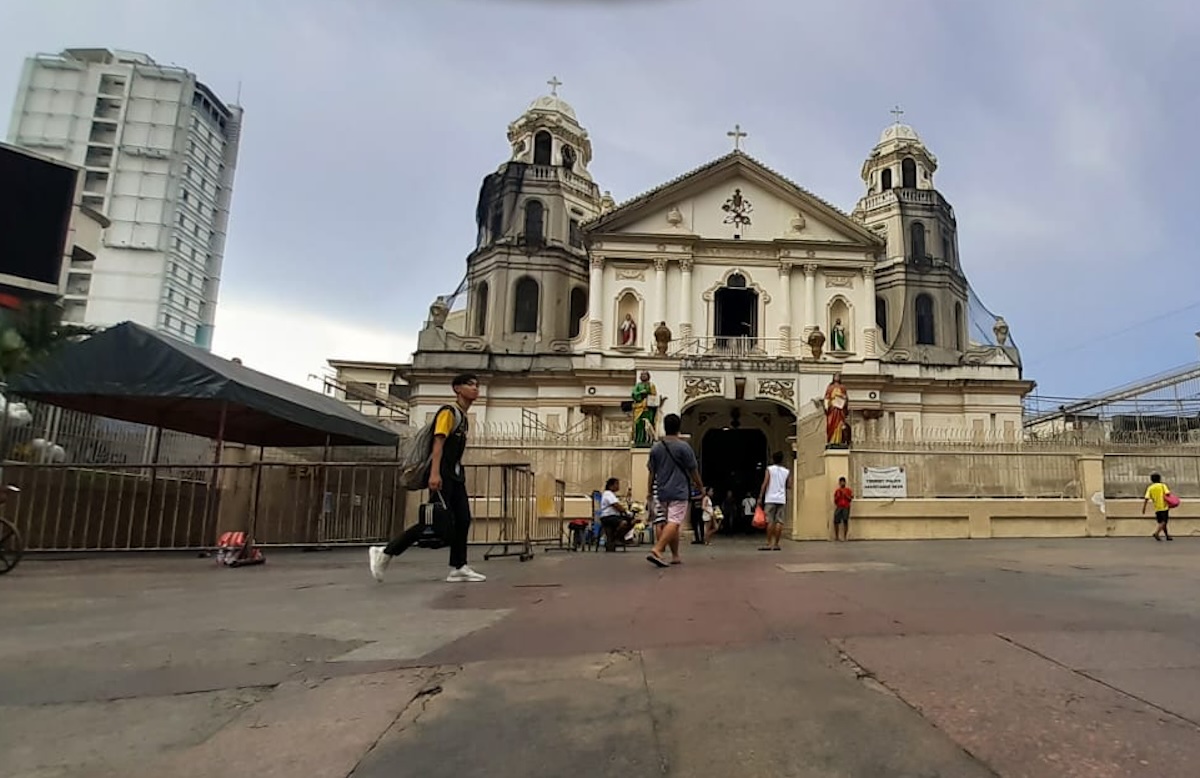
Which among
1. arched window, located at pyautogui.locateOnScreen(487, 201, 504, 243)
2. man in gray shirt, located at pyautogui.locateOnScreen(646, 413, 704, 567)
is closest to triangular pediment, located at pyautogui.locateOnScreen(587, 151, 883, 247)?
arched window, located at pyautogui.locateOnScreen(487, 201, 504, 243)

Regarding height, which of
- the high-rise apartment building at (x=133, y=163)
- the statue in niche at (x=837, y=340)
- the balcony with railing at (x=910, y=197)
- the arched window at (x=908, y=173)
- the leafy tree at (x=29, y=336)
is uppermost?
the high-rise apartment building at (x=133, y=163)

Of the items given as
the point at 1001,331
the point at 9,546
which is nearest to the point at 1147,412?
the point at 1001,331

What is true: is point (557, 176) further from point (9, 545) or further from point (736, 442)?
point (9, 545)

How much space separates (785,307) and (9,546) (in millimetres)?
23762

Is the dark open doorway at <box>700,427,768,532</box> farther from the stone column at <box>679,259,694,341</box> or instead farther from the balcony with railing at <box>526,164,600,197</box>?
the balcony with railing at <box>526,164,600,197</box>

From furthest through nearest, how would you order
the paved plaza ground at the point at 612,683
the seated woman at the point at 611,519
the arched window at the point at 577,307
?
1. the arched window at the point at 577,307
2. the seated woman at the point at 611,519
3. the paved plaza ground at the point at 612,683

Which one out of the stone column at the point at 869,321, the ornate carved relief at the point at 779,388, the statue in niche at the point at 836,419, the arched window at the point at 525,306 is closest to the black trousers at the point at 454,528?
the statue in niche at the point at 836,419

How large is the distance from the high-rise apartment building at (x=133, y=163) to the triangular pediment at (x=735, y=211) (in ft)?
204

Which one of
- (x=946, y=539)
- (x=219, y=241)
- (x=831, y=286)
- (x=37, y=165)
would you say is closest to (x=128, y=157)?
(x=219, y=241)

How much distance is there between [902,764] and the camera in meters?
1.93

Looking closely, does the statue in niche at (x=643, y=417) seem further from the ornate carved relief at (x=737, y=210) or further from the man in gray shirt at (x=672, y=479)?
the ornate carved relief at (x=737, y=210)

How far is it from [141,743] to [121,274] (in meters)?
83.1

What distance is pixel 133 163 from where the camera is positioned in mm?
73188

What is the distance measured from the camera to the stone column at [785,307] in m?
26.5
